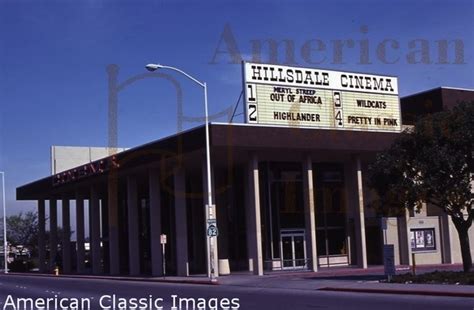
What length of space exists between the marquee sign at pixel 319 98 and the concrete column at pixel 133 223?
1322 cm

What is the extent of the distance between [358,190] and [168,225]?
17.6m

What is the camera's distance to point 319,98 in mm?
42312

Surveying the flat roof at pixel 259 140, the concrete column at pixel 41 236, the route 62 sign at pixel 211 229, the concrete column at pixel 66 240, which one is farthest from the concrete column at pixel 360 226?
the concrete column at pixel 41 236

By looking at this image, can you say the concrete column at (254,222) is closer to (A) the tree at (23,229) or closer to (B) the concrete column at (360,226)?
(B) the concrete column at (360,226)

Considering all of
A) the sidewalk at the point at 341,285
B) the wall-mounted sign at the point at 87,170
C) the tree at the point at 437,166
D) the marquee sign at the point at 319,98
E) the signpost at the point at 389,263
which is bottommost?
the sidewalk at the point at 341,285

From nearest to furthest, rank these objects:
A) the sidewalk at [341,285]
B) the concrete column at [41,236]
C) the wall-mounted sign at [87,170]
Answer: the sidewalk at [341,285] < the wall-mounted sign at [87,170] < the concrete column at [41,236]

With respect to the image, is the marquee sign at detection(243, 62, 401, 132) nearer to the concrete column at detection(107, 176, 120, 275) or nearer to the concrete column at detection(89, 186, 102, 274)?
the concrete column at detection(107, 176, 120, 275)

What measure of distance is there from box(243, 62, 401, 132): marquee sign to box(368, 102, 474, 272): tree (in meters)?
11.5

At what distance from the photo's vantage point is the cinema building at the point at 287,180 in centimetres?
3994

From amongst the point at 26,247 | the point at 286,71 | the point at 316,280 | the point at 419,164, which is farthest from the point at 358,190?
the point at 26,247

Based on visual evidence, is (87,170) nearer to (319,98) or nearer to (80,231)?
(80,231)

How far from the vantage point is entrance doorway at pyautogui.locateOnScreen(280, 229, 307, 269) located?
44531 mm

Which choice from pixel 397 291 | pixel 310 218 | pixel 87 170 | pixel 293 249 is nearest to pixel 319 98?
pixel 310 218

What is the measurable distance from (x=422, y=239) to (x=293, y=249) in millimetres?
8140
